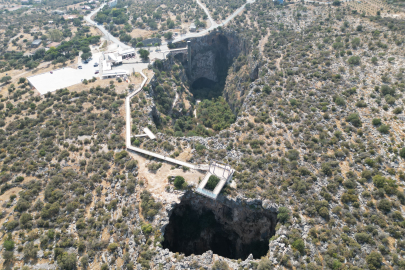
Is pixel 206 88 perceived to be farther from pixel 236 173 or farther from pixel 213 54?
pixel 236 173

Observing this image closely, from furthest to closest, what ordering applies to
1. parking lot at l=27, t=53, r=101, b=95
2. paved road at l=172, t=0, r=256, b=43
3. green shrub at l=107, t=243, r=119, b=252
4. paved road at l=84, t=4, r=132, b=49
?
paved road at l=172, t=0, r=256, b=43 → paved road at l=84, t=4, r=132, b=49 → parking lot at l=27, t=53, r=101, b=95 → green shrub at l=107, t=243, r=119, b=252

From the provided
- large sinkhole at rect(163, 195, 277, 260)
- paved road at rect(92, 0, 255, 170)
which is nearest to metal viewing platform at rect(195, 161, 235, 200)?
paved road at rect(92, 0, 255, 170)

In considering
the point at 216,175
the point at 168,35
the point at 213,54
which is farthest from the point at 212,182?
the point at 168,35

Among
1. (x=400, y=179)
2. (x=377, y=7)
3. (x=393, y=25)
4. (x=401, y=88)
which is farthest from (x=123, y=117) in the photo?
(x=377, y=7)

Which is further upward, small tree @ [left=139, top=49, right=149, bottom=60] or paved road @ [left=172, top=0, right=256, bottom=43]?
paved road @ [left=172, top=0, right=256, bottom=43]

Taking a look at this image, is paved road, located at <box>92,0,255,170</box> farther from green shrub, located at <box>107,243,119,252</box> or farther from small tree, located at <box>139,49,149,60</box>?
green shrub, located at <box>107,243,119,252</box>

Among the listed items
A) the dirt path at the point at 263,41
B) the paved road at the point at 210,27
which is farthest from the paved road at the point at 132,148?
the dirt path at the point at 263,41

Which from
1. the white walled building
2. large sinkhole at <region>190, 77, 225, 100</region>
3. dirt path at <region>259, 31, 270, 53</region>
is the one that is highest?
the white walled building
